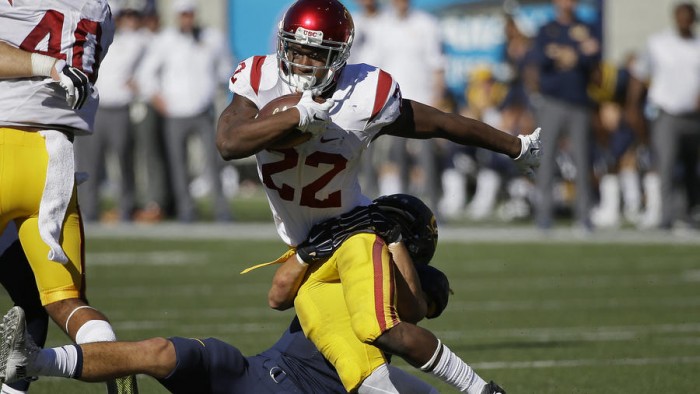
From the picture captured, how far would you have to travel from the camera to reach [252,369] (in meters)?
4.68

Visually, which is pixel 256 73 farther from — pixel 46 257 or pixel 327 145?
pixel 46 257

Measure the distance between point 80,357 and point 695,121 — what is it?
989 cm

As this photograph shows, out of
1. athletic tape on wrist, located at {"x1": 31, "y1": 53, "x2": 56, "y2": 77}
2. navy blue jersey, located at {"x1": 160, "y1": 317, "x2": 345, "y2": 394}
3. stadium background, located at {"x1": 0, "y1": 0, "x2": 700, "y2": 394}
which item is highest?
athletic tape on wrist, located at {"x1": 31, "y1": 53, "x2": 56, "y2": 77}

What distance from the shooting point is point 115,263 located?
10.8 m

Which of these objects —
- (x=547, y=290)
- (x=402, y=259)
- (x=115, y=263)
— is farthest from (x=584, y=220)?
(x=402, y=259)

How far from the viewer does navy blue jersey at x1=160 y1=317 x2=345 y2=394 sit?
4.41 metres

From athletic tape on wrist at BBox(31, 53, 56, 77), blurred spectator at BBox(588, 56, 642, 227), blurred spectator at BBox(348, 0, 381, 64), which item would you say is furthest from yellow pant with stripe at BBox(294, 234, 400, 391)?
blurred spectator at BBox(588, 56, 642, 227)

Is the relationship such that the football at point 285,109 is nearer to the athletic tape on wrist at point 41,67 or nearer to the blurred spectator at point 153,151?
the athletic tape on wrist at point 41,67

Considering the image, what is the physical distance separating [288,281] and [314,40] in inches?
35.5

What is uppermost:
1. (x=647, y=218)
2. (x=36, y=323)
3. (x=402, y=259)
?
(x=402, y=259)

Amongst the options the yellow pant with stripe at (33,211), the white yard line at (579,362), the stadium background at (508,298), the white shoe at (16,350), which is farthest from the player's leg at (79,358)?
the white yard line at (579,362)

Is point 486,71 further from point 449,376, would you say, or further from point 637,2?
point 449,376

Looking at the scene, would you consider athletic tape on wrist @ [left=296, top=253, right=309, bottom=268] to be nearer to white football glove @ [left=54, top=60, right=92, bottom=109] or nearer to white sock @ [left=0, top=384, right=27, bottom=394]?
white football glove @ [left=54, top=60, right=92, bottom=109]

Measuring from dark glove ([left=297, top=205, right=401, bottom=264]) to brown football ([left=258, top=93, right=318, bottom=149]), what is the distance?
0.43 meters
